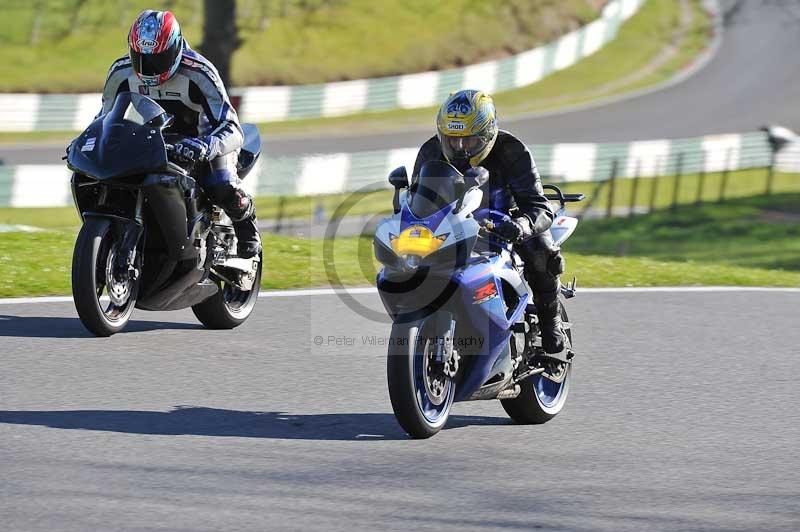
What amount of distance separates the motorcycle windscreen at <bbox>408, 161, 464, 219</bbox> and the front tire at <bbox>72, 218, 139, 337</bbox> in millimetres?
2475

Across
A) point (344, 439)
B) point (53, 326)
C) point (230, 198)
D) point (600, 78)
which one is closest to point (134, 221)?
point (230, 198)

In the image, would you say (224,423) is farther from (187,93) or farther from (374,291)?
(374,291)

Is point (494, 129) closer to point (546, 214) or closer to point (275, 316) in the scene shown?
point (546, 214)

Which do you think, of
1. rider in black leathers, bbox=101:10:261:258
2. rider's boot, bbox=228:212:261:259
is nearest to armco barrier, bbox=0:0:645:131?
rider's boot, bbox=228:212:261:259

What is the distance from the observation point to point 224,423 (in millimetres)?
6938

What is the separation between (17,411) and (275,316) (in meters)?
3.37

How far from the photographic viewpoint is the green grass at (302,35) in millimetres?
36906

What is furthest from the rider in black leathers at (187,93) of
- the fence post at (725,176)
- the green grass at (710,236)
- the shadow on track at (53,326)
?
the fence post at (725,176)

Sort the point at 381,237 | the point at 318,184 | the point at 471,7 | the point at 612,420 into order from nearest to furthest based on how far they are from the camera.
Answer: the point at 381,237, the point at 612,420, the point at 318,184, the point at 471,7

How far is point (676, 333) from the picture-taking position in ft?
33.8

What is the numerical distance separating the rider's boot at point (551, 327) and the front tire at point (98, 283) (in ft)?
8.85

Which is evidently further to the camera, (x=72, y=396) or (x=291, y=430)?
(x=72, y=396)

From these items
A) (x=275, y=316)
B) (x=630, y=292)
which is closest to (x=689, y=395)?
(x=275, y=316)

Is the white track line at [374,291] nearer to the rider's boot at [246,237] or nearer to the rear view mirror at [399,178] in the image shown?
the rider's boot at [246,237]
